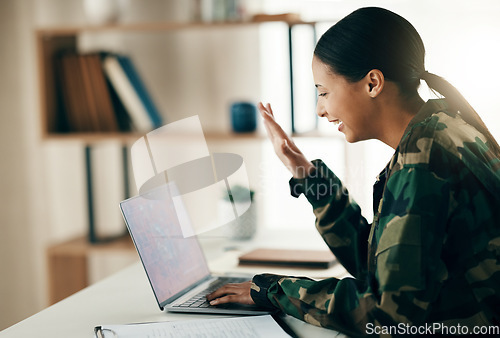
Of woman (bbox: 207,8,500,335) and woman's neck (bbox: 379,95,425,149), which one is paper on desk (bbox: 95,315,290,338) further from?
woman's neck (bbox: 379,95,425,149)

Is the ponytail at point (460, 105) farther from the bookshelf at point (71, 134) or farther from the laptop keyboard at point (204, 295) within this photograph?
the bookshelf at point (71, 134)

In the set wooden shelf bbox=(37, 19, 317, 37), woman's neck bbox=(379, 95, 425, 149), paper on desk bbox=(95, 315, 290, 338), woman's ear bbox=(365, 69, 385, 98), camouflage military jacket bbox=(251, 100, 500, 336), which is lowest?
paper on desk bbox=(95, 315, 290, 338)

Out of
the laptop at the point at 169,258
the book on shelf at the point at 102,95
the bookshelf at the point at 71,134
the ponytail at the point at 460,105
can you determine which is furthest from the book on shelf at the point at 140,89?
the ponytail at the point at 460,105

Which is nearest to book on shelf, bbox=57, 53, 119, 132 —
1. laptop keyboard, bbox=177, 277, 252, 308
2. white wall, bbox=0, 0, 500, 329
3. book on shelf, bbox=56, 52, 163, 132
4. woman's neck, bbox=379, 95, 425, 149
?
book on shelf, bbox=56, 52, 163, 132

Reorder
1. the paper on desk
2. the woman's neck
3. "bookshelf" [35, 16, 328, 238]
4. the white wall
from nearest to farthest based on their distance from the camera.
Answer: the paper on desk → the woman's neck → the white wall → "bookshelf" [35, 16, 328, 238]

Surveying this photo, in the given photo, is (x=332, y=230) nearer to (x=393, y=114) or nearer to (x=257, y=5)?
(x=393, y=114)

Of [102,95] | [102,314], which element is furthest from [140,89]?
[102,314]

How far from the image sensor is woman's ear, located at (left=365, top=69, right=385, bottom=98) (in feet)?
3.43

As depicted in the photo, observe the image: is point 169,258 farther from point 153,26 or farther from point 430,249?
point 153,26

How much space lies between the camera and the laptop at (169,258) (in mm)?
1142

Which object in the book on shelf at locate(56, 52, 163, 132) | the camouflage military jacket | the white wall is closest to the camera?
the camouflage military jacket

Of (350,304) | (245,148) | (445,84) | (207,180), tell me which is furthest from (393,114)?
(245,148)

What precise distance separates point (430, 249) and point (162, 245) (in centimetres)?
57

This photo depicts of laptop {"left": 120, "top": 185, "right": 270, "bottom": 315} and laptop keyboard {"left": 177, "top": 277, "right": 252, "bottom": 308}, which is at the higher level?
laptop {"left": 120, "top": 185, "right": 270, "bottom": 315}
